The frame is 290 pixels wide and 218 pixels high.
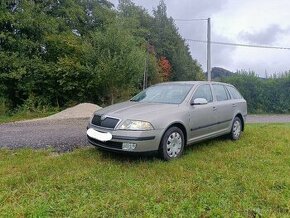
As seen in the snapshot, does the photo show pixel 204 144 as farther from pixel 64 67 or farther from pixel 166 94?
pixel 64 67

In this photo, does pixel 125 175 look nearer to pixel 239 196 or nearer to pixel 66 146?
pixel 239 196

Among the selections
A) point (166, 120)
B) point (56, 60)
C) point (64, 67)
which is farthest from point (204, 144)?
point (56, 60)

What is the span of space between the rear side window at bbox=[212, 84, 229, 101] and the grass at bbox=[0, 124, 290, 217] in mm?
1400

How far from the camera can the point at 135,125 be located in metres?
4.69

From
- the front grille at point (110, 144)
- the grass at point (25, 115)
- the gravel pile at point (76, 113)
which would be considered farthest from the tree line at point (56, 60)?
the front grille at point (110, 144)

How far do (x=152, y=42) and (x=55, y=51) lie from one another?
65.0 feet

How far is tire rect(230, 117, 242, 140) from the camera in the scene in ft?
22.6

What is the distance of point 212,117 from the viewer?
237 inches

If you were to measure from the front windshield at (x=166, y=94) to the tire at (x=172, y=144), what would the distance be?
71cm

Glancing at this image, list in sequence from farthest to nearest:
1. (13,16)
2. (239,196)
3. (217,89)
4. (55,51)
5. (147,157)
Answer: (55,51) → (13,16) → (217,89) → (147,157) → (239,196)

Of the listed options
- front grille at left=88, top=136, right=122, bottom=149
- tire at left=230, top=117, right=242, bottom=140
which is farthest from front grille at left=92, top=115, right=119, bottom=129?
tire at left=230, top=117, right=242, bottom=140

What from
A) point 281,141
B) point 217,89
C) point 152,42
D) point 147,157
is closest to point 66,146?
→ point 147,157

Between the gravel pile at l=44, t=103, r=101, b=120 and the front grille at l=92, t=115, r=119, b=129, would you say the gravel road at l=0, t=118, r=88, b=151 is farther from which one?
the gravel pile at l=44, t=103, r=101, b=120

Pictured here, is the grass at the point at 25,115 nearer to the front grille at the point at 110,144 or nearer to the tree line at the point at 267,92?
the front grille at the point at 110,144
